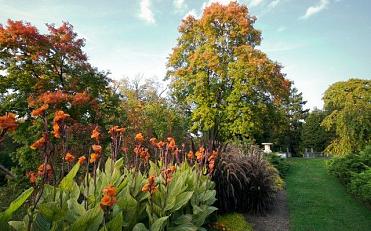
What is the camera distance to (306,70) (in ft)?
29.3

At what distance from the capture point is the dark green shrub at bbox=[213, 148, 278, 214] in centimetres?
589

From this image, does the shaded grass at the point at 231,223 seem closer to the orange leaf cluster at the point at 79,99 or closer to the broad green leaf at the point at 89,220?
the broad green leaf at the point at 89,220

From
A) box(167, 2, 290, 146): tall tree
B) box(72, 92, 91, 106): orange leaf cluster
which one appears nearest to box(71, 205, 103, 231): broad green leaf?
box(72, 92, 91, 106): orange leaf cluster

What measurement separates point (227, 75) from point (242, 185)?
1163 cm

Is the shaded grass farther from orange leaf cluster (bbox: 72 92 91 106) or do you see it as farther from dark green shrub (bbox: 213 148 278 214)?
orange leaf cluster (bbox: 72 92 91 106)

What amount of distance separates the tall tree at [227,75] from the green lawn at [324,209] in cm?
658

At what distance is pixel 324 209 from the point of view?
667 centimetres

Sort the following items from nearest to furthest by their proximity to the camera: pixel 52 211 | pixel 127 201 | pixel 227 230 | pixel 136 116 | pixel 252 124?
pixel 52 211 < pixel 127 201 < pixel 227 230 < pixel 252 124 < pixel 136 116

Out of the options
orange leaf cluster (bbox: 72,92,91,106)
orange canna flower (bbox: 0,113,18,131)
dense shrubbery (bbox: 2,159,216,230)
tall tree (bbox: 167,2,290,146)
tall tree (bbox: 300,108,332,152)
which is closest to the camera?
orange canna flower (bbox: 0,113,18,131)

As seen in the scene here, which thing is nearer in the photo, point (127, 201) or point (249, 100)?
point (127, 201)

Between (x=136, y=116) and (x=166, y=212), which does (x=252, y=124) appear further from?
(x=166, y=212)

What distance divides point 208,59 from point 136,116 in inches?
191

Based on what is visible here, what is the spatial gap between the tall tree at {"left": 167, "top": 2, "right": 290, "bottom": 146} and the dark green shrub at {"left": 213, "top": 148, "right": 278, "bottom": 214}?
926 cm

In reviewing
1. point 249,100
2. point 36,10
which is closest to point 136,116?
point 249,100
